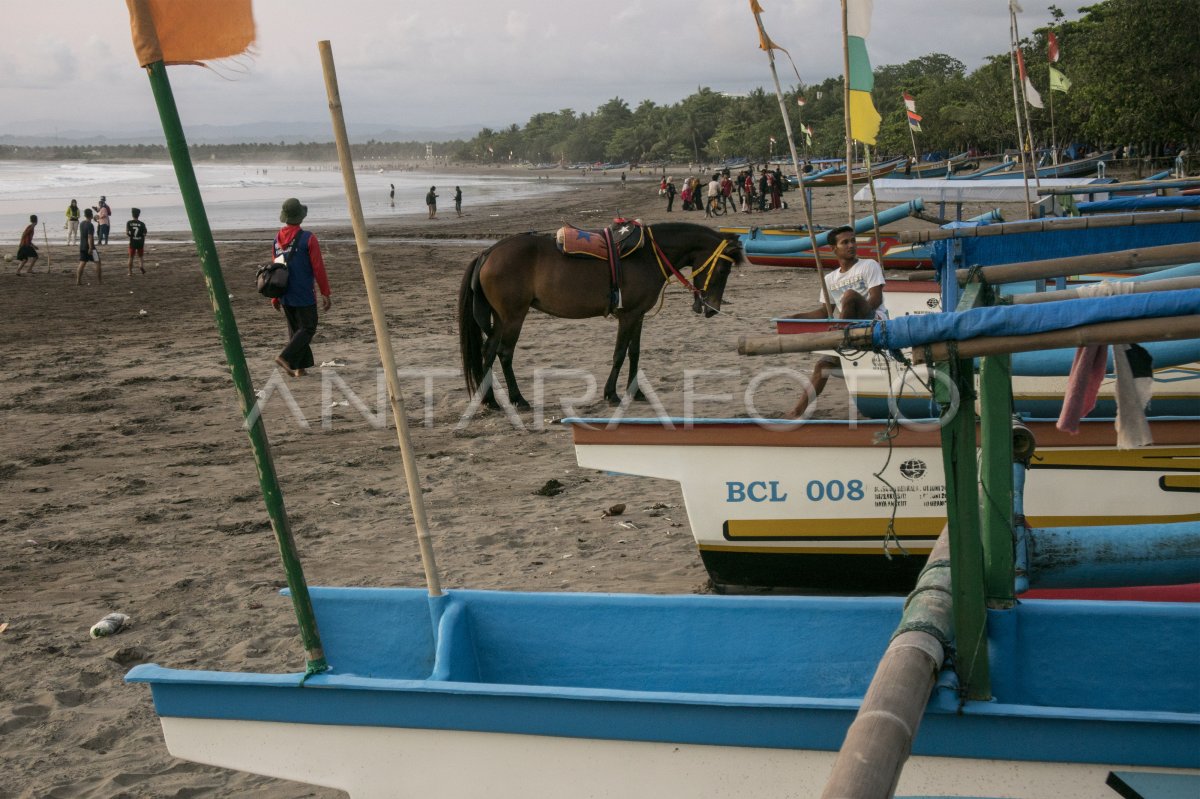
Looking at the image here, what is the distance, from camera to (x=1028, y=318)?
7.38 ft

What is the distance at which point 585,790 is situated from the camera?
3068 millimetres

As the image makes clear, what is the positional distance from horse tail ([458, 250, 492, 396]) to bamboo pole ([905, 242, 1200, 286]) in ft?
21.6

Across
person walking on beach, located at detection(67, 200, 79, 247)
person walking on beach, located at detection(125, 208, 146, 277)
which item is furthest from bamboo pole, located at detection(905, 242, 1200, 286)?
person walking on beach, located at detection(67, 200, 79, 247)

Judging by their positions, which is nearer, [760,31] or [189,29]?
[189,29]

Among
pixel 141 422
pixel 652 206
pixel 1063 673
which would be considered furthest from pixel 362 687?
pixel 652 206

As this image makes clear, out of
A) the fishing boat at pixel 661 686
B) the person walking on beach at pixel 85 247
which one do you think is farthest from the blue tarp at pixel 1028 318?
the person walking on beach at pixel 85 247

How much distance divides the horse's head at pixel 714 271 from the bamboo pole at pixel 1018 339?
25.5ft

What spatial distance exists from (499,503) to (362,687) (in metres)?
4.06

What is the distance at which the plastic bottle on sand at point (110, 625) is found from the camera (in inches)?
205

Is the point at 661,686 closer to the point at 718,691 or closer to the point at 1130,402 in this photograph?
the point at 718,691

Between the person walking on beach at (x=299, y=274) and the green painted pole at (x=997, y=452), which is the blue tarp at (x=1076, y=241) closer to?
the green painted pole at (x=997, y=452)

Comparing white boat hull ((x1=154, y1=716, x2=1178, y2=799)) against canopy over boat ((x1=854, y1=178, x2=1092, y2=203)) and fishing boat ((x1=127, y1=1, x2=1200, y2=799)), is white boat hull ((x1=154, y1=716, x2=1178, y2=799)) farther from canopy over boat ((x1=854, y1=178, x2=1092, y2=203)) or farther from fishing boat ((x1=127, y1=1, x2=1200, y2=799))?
canopy over boat ((x1=854, y1=178, x2=1092, y2=203))

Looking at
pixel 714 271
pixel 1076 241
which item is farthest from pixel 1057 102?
pixel 1076 241

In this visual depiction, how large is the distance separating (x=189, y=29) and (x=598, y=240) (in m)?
7.20
